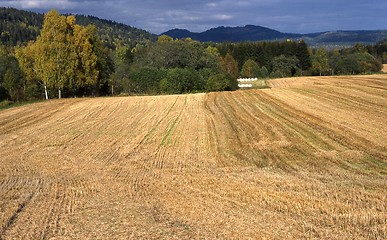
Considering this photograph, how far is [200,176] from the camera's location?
585 inches

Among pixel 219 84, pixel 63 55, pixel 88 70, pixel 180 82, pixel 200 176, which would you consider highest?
pixel 63 55

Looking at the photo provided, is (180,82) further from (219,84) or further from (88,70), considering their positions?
(88,70)

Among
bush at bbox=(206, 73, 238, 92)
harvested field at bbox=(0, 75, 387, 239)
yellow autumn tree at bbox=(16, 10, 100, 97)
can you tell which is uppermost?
yellow autumn tree at bbox=(16, 10, 100, 97)

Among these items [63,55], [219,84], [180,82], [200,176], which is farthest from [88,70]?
[200,176]

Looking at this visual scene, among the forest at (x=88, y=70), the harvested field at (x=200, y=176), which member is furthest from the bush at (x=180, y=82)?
the harvested field at (x=200, y=176)

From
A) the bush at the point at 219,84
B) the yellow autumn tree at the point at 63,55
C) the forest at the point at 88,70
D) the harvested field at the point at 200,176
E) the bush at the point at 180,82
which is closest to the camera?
the harvested field at the point at 200,176

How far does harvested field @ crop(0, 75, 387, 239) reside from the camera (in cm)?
1010

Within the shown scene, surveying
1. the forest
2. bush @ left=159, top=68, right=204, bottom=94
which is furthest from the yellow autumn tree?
bush @ left=159, top=68, right=204, bottom=94

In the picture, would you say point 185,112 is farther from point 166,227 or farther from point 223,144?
point 166,227

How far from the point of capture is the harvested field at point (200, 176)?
1010cm

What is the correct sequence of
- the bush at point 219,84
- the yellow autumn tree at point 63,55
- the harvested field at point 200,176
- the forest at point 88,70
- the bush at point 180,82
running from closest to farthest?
1. the harvested field at point 200,176
2. the yellow autumn tree at point 63,55
3. the forest at point 88,70
4. the bush at point 180,82
5. the bush at point 219,84

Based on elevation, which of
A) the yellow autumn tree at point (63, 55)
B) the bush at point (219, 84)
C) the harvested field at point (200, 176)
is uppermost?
the yellow autumn tree at point (63, 55)

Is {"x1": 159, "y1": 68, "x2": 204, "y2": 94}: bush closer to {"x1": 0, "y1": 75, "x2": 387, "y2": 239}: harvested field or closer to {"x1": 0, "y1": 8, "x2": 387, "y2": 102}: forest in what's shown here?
{"x1": 0, "y1": 8, "x2": 387, "y2": 102}: forest

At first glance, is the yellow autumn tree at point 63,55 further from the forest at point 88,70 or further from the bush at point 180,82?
the bush at point 180,82
